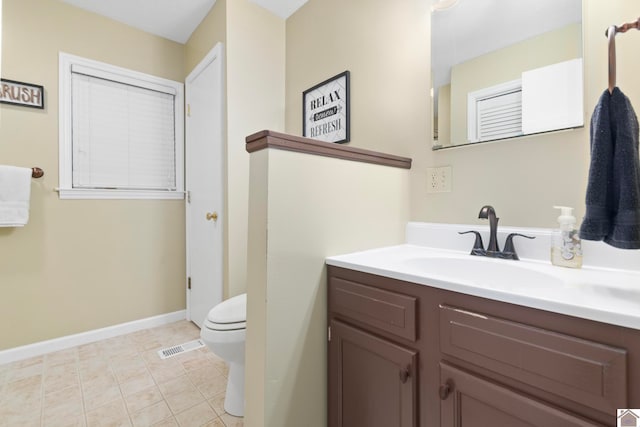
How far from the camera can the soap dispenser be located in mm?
984

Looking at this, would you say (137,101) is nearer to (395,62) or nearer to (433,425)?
(395,62)

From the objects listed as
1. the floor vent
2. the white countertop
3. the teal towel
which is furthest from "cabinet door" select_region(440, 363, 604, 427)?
the floor vent

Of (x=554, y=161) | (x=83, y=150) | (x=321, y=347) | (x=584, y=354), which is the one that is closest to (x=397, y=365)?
(x=321, y=347)

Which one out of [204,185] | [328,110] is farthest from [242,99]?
[204,185]

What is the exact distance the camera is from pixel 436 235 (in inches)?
54.7

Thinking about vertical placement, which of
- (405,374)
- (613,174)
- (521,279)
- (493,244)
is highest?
(613,174)

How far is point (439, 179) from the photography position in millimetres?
1403

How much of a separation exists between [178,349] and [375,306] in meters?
1.76

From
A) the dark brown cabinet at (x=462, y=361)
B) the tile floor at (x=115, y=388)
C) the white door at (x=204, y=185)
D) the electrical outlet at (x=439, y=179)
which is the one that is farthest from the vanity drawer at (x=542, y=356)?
the white door at (x=204, y=185)

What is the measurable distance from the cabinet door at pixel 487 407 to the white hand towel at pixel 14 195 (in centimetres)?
253

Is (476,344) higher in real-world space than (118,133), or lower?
lower

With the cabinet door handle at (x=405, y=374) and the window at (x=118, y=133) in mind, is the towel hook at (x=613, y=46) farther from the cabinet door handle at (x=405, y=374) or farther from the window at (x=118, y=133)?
the window at (x=118, y=133)

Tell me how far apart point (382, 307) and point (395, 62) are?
4.16 ft

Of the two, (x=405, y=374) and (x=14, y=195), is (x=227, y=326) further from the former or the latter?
(x=14, y=195)
